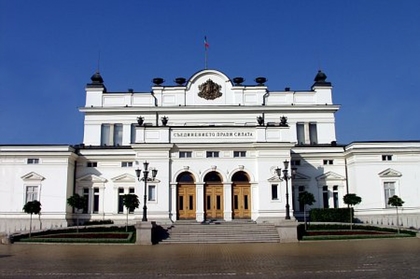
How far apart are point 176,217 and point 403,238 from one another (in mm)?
17355

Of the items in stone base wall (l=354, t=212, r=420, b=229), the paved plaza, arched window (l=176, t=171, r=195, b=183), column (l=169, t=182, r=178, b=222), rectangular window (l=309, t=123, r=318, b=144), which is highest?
rectangular window (l=309, t=123, r=318, b=144)

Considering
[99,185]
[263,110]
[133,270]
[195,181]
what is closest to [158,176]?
[195,181]

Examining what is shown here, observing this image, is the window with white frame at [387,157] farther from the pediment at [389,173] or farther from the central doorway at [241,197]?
the central doorway at [241,197]

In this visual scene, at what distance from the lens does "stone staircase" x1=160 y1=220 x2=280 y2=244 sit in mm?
28703

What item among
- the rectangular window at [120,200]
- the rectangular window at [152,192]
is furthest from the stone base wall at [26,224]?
the rectangular window at [152,192]

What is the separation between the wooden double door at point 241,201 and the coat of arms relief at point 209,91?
47.7 ft

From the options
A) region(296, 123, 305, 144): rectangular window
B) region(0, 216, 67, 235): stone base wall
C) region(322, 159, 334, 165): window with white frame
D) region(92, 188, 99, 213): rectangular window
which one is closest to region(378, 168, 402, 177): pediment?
region(322, 159, 334, 165): window with white frame

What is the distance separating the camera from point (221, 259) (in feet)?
62.3

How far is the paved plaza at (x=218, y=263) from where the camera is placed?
14.5m

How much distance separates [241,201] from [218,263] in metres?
19.1

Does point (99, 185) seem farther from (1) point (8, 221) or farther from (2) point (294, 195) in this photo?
(2) point (294, 195)

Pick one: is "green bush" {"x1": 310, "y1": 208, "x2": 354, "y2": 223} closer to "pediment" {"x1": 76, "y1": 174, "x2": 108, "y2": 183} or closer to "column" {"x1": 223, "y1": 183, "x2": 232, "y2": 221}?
"column" {"x1": 223, "y1": 183, "x2": 232, "y2": 221}

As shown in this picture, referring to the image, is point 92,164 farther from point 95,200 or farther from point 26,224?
point 26,224

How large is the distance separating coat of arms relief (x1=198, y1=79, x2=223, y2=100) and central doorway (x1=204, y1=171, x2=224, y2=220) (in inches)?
534
